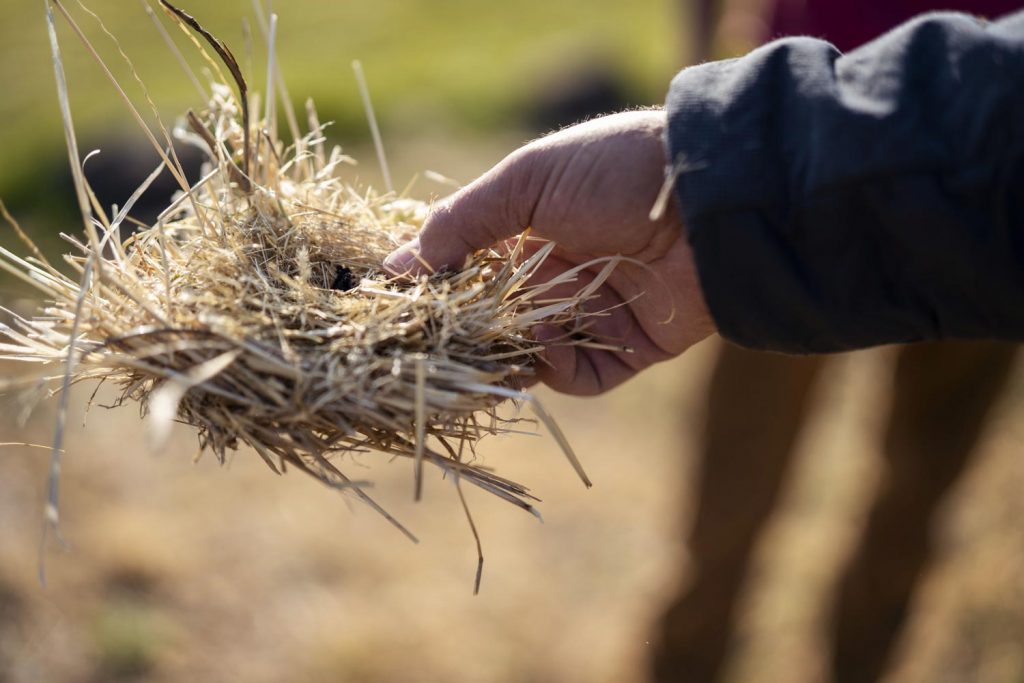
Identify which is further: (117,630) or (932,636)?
(932,636)

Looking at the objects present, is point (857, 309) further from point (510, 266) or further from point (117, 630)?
point (117, 630)

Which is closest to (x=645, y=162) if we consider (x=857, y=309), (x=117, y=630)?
(x=857, y=309)

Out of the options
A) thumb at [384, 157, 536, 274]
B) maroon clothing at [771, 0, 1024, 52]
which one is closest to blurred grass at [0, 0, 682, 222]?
maroon clothing at [771, 0, 1024, 52]

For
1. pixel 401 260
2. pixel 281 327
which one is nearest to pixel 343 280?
pixel 401 260

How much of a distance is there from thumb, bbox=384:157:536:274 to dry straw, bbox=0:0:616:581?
3 centimetres

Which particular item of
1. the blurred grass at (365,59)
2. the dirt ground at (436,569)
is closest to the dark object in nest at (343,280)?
the dirt ground at (436,569)

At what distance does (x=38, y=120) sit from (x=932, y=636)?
6623 millimetres

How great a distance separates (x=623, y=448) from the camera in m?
3.83

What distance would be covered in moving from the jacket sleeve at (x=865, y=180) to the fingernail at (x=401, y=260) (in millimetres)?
521

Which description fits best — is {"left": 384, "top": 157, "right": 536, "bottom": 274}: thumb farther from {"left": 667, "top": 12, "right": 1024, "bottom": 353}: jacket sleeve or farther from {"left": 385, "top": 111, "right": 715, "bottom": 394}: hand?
{"left": 667, "top": 12, "right": 1024, "bottom": 353}: jacket sleeve

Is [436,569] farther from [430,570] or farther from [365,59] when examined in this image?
[365,59]

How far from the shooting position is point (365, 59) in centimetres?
803

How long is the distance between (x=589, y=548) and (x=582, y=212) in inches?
86.9

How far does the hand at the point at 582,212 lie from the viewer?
1.45m
